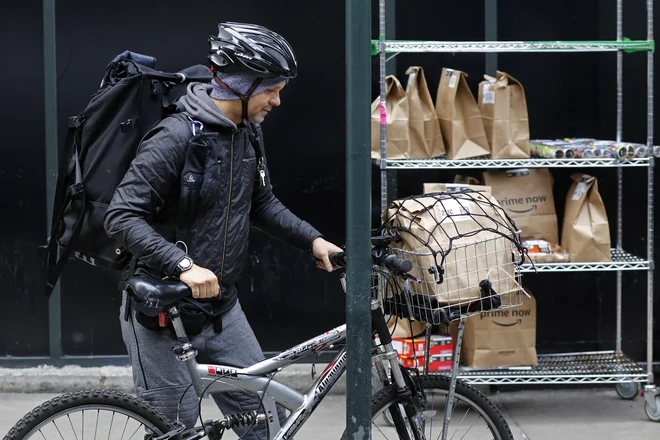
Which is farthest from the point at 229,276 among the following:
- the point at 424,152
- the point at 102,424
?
the point at 424,152

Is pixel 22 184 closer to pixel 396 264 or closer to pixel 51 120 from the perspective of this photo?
pixel 51 120

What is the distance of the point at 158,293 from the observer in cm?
327

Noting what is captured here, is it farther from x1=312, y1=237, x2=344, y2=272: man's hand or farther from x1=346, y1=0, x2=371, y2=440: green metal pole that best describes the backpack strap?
x1=346, y1=0, x2=371, y2=440: green metal pole

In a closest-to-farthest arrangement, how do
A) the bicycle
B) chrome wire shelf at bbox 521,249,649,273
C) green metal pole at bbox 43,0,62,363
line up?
the bicycle, chrome wire shelf at bbox 521,249,649,273, green metal pole at bbox 43,0,62,363

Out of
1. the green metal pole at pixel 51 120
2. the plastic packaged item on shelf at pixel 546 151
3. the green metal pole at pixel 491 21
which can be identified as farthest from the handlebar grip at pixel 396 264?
the green metal pole at pixel 51 120

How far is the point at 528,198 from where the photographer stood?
5.51 metres

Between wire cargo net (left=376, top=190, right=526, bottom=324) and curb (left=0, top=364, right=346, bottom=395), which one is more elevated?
wire cargo net (left=376, top=190, right=526, bottom=324)

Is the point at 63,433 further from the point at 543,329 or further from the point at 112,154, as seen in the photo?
the point at 543,329

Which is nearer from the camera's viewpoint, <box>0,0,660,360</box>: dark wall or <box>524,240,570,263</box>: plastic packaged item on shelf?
<box>524,240,570,263</box>: plastic packaged item on shelf

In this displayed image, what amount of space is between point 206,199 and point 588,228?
262cm

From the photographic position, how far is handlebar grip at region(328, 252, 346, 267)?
12.0 ft

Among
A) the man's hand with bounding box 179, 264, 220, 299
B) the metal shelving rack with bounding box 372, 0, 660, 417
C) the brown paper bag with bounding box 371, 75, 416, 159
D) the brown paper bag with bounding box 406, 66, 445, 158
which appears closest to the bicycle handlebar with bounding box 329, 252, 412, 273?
the man's hand with bounding box 179, 264, 220, 299

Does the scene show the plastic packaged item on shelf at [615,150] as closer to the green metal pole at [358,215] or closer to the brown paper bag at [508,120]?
the brown paper bag at [508,120]

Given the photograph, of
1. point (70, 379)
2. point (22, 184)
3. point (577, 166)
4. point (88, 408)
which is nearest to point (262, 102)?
point (88, 408)
